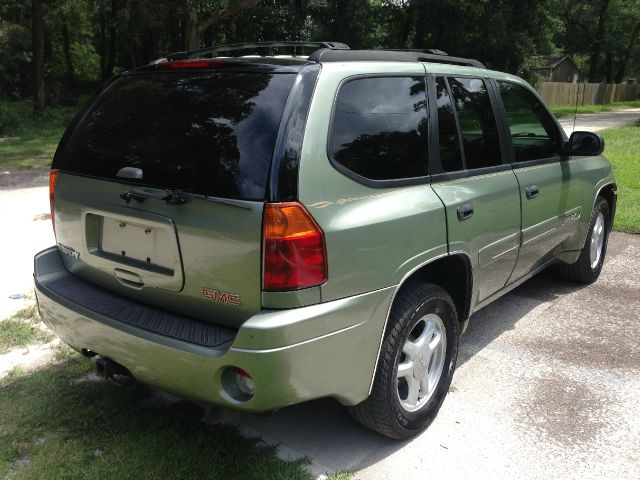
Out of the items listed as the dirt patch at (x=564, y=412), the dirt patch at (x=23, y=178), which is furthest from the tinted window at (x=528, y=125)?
the dirt patch at (x=23, y=178)

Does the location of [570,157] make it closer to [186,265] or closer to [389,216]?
[389,216]

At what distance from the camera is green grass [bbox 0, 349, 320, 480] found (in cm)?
271

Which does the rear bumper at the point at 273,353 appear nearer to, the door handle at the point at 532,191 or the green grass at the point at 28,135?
the door handle at the point at 532,191

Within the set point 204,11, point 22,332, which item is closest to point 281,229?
point 22,332

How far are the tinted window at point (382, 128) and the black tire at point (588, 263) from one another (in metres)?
2.64

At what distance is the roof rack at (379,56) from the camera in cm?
263

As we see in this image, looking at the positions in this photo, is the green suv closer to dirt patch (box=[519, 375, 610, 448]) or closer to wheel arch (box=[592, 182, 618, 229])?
dirt patch (box=[519, 375, 610, 448])

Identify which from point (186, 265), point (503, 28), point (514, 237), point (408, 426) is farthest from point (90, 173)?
point (503, 28)

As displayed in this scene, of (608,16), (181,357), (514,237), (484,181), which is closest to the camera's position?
(181,357)

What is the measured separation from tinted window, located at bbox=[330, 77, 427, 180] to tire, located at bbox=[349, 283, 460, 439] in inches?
24.2

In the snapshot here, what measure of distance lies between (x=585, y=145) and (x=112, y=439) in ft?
12.0

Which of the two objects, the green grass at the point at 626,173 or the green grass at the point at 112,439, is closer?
the green grass at the point at 112,439

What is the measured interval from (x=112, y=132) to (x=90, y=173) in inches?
9.1

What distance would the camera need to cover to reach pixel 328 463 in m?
2.83
